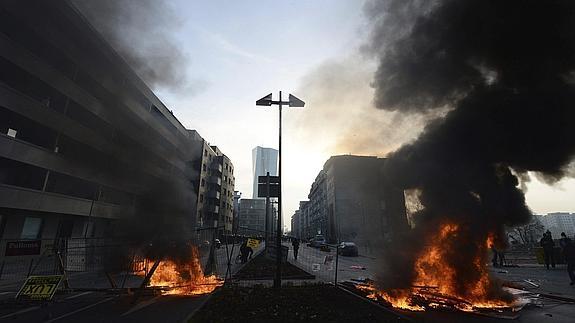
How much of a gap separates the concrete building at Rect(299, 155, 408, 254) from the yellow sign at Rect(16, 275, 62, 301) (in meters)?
11.2

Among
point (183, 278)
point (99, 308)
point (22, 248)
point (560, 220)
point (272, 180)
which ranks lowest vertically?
point (99, 308)

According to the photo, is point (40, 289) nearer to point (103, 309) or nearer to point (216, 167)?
point (103, 309)

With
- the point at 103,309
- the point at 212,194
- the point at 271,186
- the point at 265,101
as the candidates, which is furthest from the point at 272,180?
the point at 212,194

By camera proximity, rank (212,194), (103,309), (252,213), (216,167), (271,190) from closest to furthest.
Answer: (103,309), (271,190), (212,194), (216,167), (252,213)

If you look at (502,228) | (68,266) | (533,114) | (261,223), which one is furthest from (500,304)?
(261,223)

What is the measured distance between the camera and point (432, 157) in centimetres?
908

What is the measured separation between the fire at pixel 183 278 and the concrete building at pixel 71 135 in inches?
68.5

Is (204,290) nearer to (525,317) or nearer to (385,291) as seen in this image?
(385,291)

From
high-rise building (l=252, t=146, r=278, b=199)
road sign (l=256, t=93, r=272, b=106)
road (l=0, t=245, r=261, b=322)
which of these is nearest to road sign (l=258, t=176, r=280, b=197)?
road sign (l=256, t=93, r=272, b=106)

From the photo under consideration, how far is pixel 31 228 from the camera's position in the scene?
19.4m

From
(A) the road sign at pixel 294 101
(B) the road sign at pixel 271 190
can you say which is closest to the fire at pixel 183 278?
(B) the road sign at pixel 271 190

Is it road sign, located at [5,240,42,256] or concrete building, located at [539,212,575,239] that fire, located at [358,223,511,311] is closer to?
road sign, located at [5,240,42,256]

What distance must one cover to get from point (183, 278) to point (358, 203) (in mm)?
39975

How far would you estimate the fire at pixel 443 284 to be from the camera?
7.49 meters
